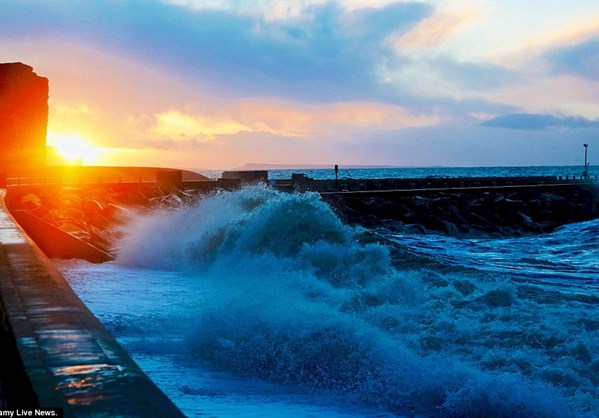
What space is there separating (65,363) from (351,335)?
4006 millimetres

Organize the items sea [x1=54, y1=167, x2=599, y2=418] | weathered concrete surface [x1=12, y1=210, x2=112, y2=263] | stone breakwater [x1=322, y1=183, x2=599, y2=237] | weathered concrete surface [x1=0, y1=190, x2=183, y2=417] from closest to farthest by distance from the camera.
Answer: weathered concrete surface [x1=0, y1=190, x2=183, y2=417], sea [x1=54, y1=167, x2=599, y2=418], weathered concrete surface [x1=12, y1=210, x2=112, y2=263], stone breakwater [x1=322, y1=183, x2=599, y2=237]

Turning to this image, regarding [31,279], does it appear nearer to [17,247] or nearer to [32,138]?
[17,247]

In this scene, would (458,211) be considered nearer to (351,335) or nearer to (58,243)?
(58,243)

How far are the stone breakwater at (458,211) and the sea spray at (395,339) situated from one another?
19.3m

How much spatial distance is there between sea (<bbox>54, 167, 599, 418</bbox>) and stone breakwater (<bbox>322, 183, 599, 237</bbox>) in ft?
55.4

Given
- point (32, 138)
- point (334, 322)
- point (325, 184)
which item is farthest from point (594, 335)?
point (32, 138)

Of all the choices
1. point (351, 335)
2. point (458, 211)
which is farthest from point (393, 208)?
point (351, 335)

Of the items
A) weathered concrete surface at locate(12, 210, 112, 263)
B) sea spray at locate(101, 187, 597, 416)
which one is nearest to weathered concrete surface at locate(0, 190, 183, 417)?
sea spray at locate(101, 187, 597, 416)

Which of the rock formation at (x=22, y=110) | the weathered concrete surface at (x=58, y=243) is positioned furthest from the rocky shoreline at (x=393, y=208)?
the rock formation at (x=22, y=110)

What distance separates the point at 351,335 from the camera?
7344 mm

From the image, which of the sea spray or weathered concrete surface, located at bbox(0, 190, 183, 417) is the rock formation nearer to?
the sea spray

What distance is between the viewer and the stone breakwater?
106ft

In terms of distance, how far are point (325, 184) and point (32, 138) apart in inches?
1406

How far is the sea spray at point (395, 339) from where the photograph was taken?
6.00 meters
